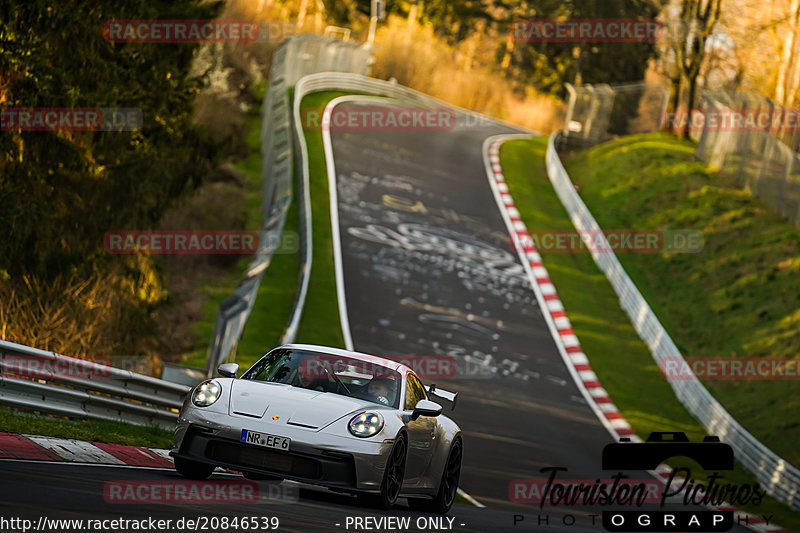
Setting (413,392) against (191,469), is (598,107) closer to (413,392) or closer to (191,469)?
(413,392)

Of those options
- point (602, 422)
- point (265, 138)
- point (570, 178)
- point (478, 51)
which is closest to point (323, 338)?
point (602, 422)

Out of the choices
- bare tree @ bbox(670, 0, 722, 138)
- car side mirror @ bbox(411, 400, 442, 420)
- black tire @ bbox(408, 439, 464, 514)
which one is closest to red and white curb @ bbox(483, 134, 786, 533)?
black tire @ bbox(408, 439, 464, 514)

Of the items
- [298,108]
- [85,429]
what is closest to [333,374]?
[85,429]

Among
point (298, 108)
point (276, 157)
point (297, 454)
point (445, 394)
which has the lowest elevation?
point (276, 157)

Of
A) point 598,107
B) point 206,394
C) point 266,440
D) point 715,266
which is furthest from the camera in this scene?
point 598,107

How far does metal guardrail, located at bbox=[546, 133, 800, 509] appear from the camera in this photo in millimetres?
17547

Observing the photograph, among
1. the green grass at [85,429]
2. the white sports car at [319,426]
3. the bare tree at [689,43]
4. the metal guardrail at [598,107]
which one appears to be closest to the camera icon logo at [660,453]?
the green grass at [85,429]

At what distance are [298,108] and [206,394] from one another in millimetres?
32473

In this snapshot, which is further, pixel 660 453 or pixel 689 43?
pixel 689 43

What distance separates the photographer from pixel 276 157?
107ft

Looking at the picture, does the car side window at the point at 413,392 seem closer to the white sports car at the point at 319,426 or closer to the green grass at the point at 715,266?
the white sports car at the point at 319,426

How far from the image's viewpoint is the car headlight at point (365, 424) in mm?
8734

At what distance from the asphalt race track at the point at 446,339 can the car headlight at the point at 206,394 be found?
2.22ft

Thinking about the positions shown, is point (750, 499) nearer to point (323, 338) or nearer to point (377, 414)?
point (323, 338)
